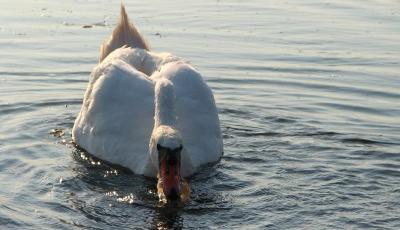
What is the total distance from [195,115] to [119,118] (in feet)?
3.34

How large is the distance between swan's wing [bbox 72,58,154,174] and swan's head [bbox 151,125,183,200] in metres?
1.03

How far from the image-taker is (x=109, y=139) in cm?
1300

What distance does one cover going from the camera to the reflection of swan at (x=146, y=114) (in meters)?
12.2

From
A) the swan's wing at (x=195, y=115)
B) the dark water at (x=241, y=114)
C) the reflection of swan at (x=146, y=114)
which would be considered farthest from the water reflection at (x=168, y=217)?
the swan's wing at (x=195, y=115)

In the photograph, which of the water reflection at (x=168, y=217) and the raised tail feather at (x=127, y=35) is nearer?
the water reflection at (x=168, y=217)

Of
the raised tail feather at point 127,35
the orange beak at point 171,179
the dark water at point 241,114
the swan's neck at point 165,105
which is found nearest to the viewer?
the dark water at point 241,114

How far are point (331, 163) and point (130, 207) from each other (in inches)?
117

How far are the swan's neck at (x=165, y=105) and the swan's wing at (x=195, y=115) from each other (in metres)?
0.46

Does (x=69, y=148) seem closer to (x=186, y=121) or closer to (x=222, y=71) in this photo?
(x=186, y=121)

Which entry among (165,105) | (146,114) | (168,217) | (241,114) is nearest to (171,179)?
(168,217)

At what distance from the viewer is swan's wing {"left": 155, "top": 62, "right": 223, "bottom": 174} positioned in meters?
12.7

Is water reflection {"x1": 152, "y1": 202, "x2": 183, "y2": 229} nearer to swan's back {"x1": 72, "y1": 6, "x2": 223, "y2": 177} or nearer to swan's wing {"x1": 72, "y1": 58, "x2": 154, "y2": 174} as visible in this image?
swan's back {"x1": 72, "y1": 6, "x2": 223, "y2": 177}

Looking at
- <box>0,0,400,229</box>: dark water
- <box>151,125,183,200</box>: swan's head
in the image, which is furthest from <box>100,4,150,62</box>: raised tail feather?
<box>151,125,183,200</box>: swan's head

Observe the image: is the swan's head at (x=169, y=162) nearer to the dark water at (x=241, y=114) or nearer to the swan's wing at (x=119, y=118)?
the dark water at (x=241, y=114)
